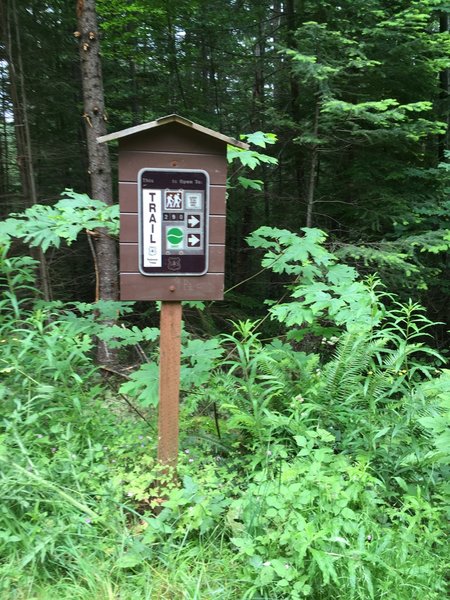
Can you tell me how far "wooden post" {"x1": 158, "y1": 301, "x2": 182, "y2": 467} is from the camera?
2631 mm

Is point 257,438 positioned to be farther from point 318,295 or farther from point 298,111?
point 298,111

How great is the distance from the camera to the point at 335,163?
27.0 ft

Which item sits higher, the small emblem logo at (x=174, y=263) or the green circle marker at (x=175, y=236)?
the green circle marker at (x=175, y=236)

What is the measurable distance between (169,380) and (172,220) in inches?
36.7

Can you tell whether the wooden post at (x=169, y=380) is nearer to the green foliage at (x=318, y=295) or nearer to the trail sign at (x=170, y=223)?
the trail sign at (x=170, y=223)

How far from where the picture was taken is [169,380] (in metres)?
2.63

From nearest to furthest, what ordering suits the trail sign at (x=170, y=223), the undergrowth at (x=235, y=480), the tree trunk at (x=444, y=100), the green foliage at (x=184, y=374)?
1. the undergrowth at (x=235, y=480)
2. the trail sign at (x=170, y=223)
3. the green foliage at (x=184, y=374)
4. the tree trunk at (x=444, y=100)

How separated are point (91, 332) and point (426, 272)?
4942 mm

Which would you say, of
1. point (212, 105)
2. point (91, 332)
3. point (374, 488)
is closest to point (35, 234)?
point (91, 332)

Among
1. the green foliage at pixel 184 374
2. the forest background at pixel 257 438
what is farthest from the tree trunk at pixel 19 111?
the green foliage at pixel 184 374

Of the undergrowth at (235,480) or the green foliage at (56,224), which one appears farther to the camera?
the green foliage at (56,224)

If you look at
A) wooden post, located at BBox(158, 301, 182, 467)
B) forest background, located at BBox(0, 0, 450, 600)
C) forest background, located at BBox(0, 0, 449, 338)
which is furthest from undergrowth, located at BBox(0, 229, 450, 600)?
forest background, located at BBox(0, 0, 449, 338)

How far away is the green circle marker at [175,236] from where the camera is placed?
99.6 inches

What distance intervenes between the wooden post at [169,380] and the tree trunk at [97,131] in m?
2.20
